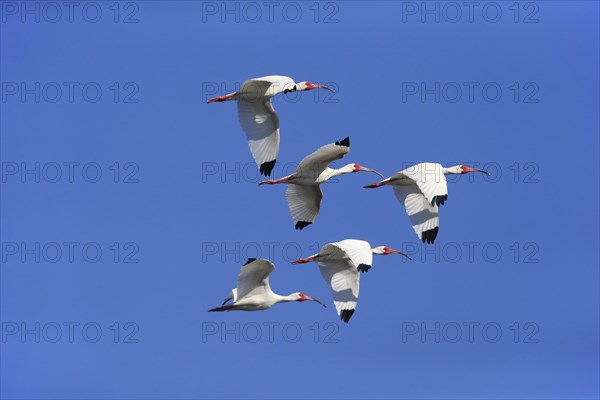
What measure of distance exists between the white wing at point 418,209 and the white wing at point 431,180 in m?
1.07

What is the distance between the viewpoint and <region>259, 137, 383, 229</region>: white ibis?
37062 millimetres

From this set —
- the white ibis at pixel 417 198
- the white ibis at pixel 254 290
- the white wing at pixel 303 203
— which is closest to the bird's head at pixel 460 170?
the white ibis at pixel 417 198

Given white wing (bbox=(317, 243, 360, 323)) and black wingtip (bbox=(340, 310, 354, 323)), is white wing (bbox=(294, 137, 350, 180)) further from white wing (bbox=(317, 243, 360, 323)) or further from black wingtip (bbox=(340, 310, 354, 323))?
black wingtip (bbox=(340, 310, 354, 323))

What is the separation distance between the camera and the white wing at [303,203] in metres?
39.8

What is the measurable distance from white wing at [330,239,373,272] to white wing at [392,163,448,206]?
203 centimetres

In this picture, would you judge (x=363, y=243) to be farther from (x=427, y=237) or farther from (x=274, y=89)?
(x=274, y=89)

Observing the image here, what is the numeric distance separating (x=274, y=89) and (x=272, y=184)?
2959 mm

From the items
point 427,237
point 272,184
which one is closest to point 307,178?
point 272,184

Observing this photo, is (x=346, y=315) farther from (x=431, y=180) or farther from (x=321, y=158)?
(x=431, y=180)

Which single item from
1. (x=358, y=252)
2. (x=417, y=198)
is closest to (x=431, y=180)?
(x=417, y=198)

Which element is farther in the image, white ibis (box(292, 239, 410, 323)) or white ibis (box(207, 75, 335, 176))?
white ibis (box(292, 239, 410, 323))

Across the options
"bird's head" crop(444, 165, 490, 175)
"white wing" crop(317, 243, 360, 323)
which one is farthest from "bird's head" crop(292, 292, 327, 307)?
"bird's head" crop(444, 165, 490, 175)

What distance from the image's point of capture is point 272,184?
38812 millimetres

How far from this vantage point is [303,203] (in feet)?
131
